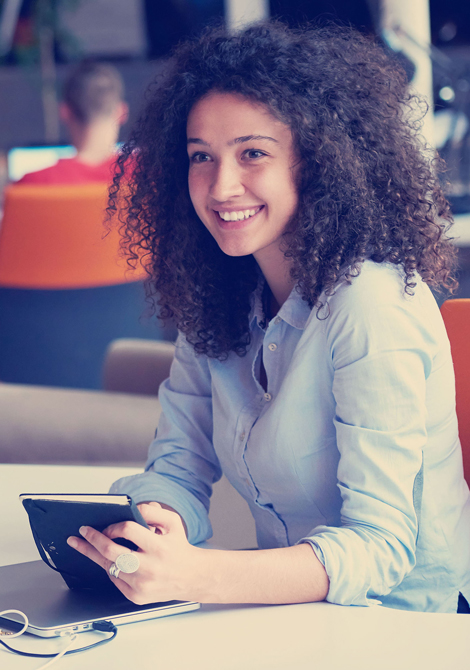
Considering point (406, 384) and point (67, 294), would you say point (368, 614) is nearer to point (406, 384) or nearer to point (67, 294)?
point (406, 384)

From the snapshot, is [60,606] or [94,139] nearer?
[60,606]

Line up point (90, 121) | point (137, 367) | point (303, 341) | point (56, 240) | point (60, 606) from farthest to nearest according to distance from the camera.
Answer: point (90, 121) < point (56, 240) < point (137, 367) < point (303, 341) < point (60, 606)

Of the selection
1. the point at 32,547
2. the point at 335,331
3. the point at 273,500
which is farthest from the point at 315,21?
the point at 32,547

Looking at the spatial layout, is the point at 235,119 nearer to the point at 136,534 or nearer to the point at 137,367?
the point at 136,534

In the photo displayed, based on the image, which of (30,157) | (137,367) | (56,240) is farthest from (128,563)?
(30,157)

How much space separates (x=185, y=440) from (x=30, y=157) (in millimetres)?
3429

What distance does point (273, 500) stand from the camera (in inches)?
44.2

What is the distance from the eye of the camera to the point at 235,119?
1.11 metres

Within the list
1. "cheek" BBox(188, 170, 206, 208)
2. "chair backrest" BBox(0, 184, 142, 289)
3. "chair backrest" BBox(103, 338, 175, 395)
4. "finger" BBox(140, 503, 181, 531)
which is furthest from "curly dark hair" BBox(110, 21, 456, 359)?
"chair backrest" BBox(0, 184, 142, 289)

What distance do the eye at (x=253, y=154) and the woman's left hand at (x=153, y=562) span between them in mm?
538

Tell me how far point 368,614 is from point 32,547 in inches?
18.4

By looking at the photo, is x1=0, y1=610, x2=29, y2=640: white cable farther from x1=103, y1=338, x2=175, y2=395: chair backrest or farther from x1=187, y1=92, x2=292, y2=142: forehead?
x1=103, y1=338, x2=175, y2=395: chair backrest

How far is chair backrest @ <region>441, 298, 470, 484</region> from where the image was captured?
1146 millimetres

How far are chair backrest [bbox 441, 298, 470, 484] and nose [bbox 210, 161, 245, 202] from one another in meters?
0.36
